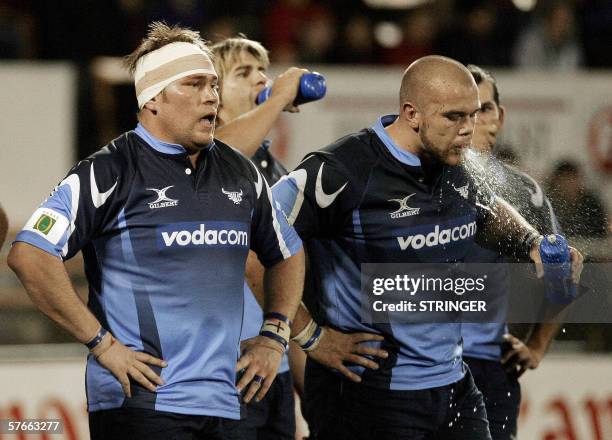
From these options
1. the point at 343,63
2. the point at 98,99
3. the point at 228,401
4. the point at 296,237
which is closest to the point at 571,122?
the point at 343,63

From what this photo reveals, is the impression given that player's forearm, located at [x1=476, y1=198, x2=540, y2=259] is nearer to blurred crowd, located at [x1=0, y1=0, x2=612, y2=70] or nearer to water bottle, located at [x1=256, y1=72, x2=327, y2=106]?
water bottle, located at [x1=256, y1=72, x2=327, y2=106]

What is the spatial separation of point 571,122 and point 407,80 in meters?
4.45

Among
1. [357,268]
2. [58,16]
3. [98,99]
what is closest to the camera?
[357,268]

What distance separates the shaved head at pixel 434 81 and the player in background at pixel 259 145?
A: 68 centimetres

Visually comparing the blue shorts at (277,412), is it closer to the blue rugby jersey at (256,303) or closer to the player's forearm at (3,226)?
the blue rugby jersey at (256,303)

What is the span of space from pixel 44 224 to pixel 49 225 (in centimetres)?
2

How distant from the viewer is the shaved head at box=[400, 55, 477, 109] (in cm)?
445

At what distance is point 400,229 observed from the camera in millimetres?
4449

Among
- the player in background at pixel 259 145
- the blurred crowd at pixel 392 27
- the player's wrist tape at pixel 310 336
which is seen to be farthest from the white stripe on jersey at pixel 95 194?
the blurred crowd at pixel 392 27

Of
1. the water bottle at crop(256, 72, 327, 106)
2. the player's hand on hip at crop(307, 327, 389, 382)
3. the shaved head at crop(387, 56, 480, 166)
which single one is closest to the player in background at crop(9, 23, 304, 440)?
the player's hand on hip at crop(307, 327, 389, 382)

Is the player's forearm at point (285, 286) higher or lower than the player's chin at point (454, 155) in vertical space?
lower

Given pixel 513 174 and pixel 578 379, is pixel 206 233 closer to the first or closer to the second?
pixel 513 174

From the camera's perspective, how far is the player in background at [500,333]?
16.7 feet

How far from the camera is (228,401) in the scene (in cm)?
383
